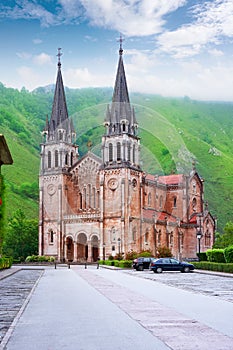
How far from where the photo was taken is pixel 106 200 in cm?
7788

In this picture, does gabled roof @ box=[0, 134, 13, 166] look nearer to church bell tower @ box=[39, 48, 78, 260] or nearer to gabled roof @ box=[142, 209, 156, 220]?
church bell tower @ box=[39, 48, 78, 260]

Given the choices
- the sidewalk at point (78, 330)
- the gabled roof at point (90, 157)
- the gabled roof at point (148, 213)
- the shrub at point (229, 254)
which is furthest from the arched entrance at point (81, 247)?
the sidewalk at point (78, 330)

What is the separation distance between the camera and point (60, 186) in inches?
3250

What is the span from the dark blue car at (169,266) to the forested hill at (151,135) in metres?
44.3

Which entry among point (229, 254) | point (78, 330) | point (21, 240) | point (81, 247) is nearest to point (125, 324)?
point (78, 330)

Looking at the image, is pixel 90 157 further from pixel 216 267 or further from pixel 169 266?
pixel 216 267

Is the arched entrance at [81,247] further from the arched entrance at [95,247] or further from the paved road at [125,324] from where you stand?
the paved road at [125,324]

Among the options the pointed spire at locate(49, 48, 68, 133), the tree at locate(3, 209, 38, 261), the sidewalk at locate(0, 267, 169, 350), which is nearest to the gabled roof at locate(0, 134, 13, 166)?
the sidewalk at locate(0, 267, 169, 350)

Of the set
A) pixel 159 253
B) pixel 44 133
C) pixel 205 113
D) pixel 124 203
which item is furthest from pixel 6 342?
pixel 205 113

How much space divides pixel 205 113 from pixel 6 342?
12732 centimetres

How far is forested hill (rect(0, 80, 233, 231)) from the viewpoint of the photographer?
9800 cm

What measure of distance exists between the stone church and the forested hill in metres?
6.03

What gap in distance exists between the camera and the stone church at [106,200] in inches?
3022

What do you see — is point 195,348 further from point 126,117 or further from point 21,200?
point 21,200
